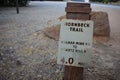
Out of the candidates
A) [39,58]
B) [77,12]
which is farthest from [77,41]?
[39,58]

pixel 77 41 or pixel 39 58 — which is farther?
pixel 39 58

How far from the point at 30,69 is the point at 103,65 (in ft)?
3.81

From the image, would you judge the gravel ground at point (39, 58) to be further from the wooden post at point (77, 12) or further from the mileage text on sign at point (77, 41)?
the mileage text on sign at point (77, 41)

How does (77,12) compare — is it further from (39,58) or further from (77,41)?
Result: (39,58)

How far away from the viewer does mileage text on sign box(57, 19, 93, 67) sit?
85.0 inches

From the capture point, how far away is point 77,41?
7.11ft

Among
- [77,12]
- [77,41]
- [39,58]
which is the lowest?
[39,58]

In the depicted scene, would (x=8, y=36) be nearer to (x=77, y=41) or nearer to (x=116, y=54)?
(x=116, y=54)

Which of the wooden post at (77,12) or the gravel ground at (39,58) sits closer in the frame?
the wooden post at (77,12)

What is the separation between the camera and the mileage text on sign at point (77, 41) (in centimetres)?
216

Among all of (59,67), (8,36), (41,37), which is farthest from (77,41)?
(8,36)

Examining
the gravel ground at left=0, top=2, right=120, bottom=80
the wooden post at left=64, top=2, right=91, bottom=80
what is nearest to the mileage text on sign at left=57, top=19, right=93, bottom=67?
the wooden post at left=64, top=2, right=91, bottom=80

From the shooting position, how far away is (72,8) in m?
2.23

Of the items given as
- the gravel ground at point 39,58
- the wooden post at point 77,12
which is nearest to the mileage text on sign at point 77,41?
the wooden post at point 77,12
